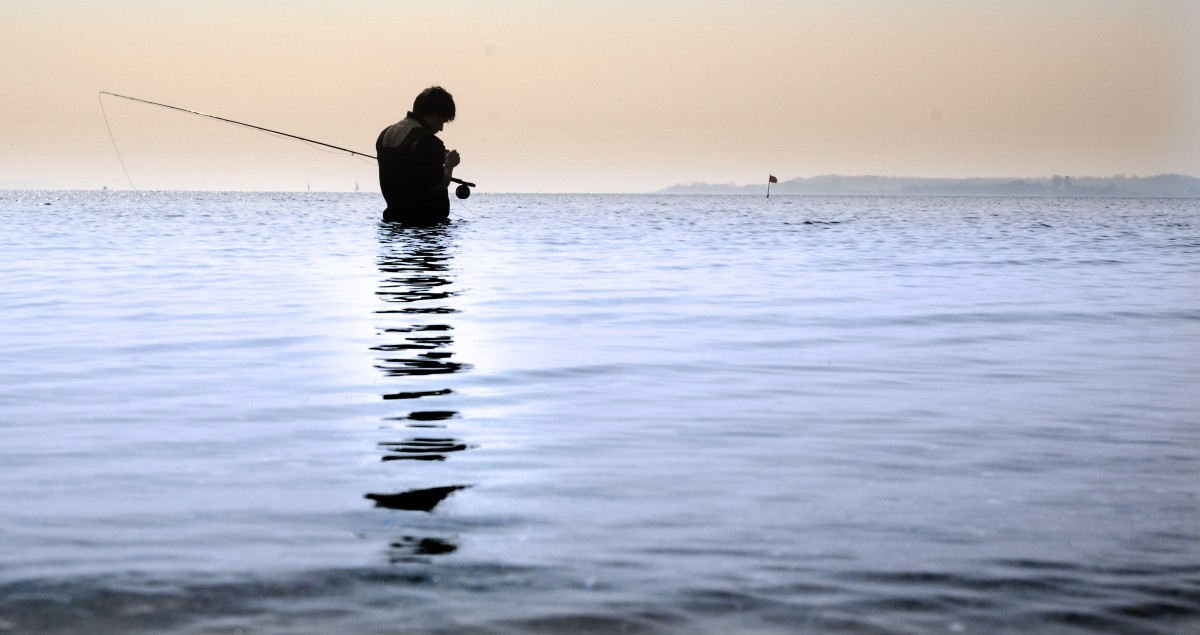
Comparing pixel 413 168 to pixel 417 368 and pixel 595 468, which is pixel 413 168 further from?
pixel 595 468

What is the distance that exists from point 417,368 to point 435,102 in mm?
16618

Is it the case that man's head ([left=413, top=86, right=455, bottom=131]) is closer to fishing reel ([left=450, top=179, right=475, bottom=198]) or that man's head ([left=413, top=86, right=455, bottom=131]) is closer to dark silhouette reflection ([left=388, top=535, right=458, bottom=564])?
fishing reel ([left=450, top=179, right=475, bottom=198])

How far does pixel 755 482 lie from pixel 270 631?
2.17 meters

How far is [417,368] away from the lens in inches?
310

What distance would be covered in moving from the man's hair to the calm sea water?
12057 mm

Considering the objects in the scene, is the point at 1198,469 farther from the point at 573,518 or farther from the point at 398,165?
the point at 398,165

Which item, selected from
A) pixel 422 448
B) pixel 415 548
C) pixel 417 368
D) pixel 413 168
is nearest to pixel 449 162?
pixel 413 168

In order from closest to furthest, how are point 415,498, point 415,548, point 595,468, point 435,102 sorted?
point 415,548 → point 415,498 → point 595,468 → point 435,102

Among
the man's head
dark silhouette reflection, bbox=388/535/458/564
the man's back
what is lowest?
dark silhouette reflection, bbox=388/535/458/564

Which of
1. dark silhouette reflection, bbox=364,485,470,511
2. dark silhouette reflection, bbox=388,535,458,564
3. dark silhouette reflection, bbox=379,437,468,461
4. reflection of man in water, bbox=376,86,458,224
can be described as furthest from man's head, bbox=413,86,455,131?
dark silhouette reflection, bbox=388,535,458,564

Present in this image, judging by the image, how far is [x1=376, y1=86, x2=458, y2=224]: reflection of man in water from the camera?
2388 cm

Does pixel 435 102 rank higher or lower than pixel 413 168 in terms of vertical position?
higher

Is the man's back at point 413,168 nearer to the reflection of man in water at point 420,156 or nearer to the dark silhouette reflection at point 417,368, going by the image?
the reflection of man in water at point 420,156

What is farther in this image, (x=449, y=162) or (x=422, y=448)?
(x=449, y=162)
